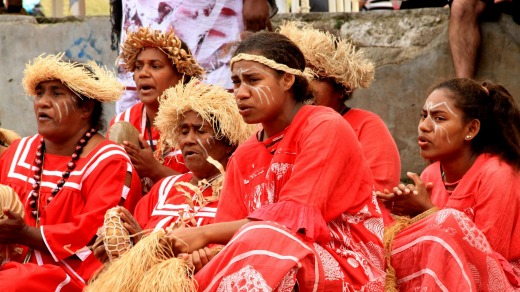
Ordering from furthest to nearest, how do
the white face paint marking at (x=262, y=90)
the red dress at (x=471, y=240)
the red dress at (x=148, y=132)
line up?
the red dress at (x=148, y=132) → the white face paint marking at (x=262, y=90) → the red dress at (x=471, y=240)

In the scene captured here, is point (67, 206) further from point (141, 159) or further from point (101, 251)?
point (101, 251)

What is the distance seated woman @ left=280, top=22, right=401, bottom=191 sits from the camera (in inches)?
251

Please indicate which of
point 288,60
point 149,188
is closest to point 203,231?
point 288,60

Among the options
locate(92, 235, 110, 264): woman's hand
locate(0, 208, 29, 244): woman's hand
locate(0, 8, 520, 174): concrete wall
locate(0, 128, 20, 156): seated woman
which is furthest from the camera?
locate(0, 8, 520, 174): concrete wall

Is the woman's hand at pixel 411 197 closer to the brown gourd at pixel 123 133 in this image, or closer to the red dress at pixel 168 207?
the red dress at pixel 168 207

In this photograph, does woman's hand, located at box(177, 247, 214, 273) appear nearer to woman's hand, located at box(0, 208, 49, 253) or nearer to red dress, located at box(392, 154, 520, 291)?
red dress, located at box(392, 154, 520, 291)

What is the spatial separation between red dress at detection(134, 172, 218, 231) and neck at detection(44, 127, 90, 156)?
20.2 inches

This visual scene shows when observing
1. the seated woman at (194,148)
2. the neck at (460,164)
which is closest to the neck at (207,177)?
the seated woman at (194,148)

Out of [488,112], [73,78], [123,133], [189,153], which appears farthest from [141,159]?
[488,112]

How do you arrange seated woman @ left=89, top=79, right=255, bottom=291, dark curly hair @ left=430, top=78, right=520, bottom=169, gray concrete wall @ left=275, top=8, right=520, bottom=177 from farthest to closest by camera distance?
1. gray concrete wall @ left=275, top=8, right=520, bottom=177
2. seated woman @ left=89, top=79, right=255, bottom=291
3. dark curly hair @ left=430, top=78, right=520, bottom=169

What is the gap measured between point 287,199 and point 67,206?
69.1 inches

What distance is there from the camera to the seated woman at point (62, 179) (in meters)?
6.00

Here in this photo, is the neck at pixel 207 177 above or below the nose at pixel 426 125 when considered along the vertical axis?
below

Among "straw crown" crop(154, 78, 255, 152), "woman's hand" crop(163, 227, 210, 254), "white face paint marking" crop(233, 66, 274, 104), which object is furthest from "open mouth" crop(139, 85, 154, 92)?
"woman's hand" crop(163, 227, 210, 254)
